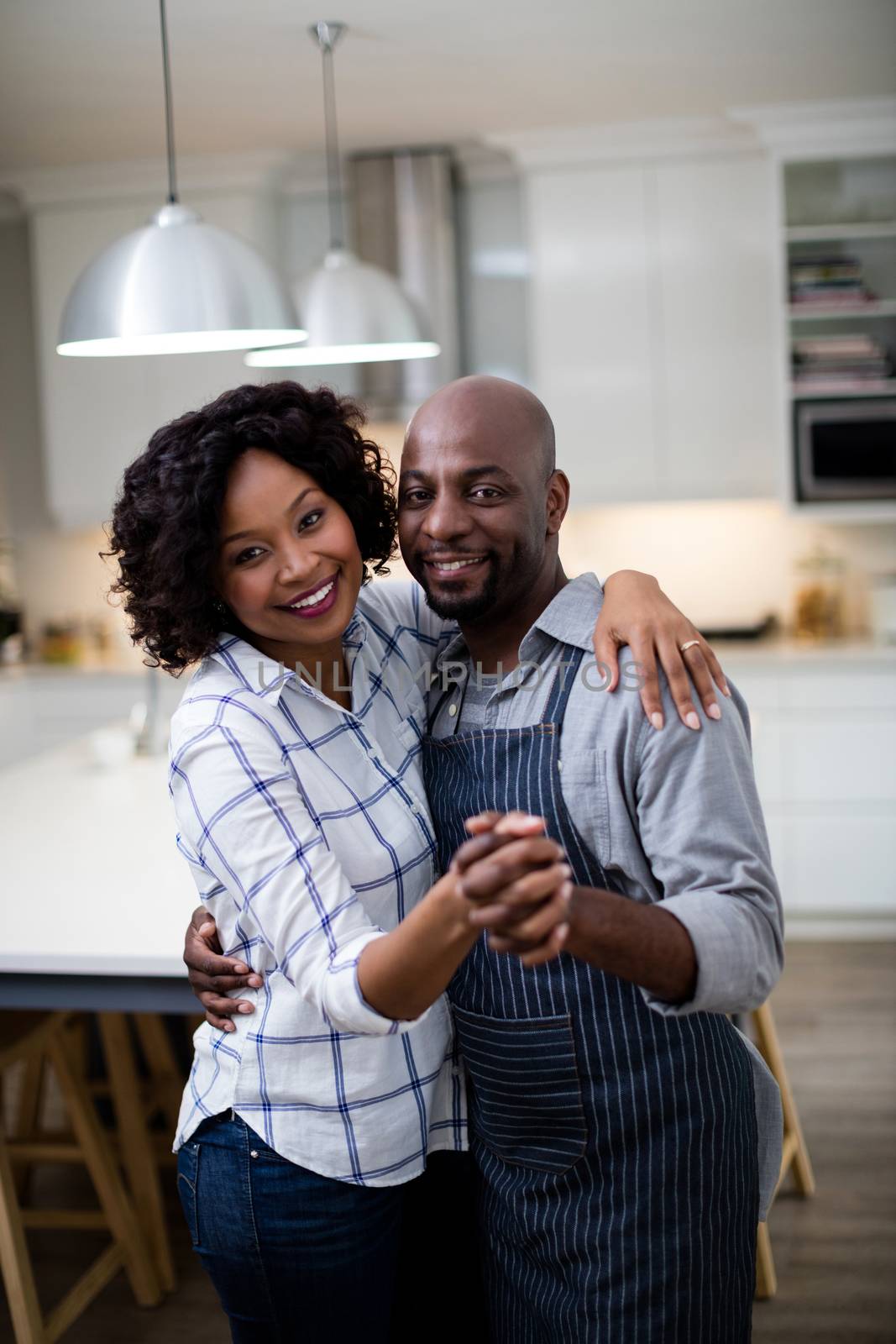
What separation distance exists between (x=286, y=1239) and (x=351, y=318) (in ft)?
6.77

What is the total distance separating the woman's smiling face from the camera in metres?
1.40

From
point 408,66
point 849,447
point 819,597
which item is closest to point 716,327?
point 849,447

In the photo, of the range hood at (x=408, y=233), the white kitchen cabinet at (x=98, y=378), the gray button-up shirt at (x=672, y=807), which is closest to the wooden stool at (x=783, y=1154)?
the gray button-up shirt at (x=672, y=807)

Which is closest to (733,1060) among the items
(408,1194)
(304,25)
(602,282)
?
(408,1194)

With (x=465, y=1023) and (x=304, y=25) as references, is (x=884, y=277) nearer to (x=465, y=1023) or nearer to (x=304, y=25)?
(x=304, y=25)

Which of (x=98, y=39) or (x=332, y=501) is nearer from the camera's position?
(x=332, y=501)

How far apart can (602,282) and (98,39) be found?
6.63 ft

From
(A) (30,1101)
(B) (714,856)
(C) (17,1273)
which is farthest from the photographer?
(A) (30,1101)

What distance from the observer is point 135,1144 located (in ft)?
8.69

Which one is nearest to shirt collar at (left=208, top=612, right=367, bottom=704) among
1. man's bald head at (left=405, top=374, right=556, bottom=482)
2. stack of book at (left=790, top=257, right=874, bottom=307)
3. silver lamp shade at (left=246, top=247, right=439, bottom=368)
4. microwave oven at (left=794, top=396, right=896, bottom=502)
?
man's bald head at (left=405, top=374, right=556, bottom=482)

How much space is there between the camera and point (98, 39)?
3340 millimetres

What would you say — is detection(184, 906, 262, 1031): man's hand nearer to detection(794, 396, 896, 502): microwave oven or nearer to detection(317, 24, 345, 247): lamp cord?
detection(317, 24, 345, 247): lamp cord

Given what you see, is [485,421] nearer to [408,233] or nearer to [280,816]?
[280,816]

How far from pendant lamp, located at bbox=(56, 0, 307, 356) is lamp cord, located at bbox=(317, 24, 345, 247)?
3.60ft
